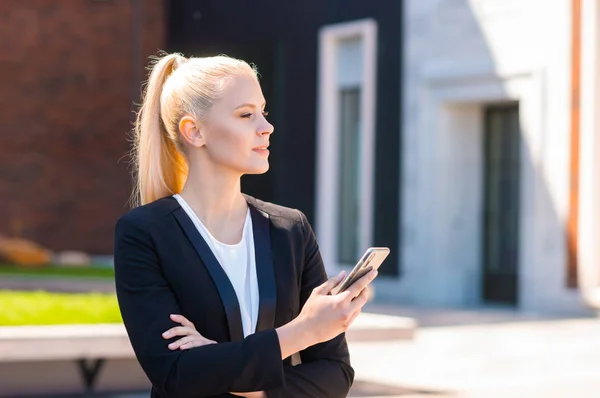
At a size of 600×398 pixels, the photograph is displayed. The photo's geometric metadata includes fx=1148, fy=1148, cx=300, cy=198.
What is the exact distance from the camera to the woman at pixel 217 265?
7.64 ft

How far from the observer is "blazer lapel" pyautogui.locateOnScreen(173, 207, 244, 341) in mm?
2443

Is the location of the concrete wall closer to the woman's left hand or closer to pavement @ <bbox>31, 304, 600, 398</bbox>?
pavement @ <bbox>31, 304, 600, 398</bbox>

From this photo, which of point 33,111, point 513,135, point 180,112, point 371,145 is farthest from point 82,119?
point 180,112

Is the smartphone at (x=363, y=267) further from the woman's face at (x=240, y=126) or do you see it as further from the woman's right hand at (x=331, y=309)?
the woman's face at (x=240, y=126)

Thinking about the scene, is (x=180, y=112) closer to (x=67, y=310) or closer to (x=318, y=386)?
(x=318, y=386)

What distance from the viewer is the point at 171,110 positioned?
2611mm

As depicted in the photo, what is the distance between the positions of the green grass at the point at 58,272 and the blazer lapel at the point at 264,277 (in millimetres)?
12785

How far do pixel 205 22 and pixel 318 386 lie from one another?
18560 millimetres

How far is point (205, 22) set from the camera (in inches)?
813

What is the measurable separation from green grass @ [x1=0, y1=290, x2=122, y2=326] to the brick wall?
12396 millimetres

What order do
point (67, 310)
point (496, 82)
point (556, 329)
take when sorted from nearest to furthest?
point (67, 310), point (556, 329), point (496, 82)

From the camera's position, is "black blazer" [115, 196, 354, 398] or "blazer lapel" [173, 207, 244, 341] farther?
"blazer lapel" [173, 207, 244, 341]

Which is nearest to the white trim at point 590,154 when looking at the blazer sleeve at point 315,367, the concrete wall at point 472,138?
the concrete wall at point 472,138

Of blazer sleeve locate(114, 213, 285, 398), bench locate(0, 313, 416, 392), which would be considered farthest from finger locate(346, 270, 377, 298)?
bench locate(0, 313, 416, 392)
